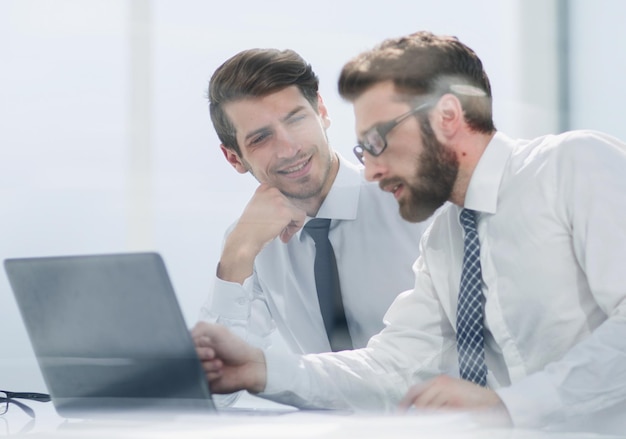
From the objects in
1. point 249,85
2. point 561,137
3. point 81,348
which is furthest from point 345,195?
point 81,348

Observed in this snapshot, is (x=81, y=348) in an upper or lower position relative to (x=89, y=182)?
lower

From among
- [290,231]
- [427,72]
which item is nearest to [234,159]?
[290,231]

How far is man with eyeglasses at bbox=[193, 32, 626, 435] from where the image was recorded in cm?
132

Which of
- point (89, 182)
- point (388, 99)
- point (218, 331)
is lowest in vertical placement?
point (218, 331)

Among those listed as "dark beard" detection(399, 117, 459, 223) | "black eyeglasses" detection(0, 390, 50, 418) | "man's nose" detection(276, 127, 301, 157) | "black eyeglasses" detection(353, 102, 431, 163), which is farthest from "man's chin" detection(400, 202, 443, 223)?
"black eyeglasses" detection(0, 390, 50, 418)

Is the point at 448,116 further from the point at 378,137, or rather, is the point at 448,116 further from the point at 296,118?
the point at 296,118

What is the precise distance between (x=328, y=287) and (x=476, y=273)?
272 millimetres

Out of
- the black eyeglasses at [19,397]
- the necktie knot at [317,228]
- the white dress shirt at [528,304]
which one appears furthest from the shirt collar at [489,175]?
the black eyeglasses at [19,397]

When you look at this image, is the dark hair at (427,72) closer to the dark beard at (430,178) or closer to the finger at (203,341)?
the dark beard at (430,178)

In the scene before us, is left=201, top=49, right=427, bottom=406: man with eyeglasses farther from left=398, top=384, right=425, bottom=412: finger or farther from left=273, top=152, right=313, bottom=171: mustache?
left=398, top=384, right=425, bottom=412: finger

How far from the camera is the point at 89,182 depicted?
1.47 metres

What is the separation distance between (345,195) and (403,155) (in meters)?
0.17

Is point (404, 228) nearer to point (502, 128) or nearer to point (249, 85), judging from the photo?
point (502, 128)

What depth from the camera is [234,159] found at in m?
1.48
